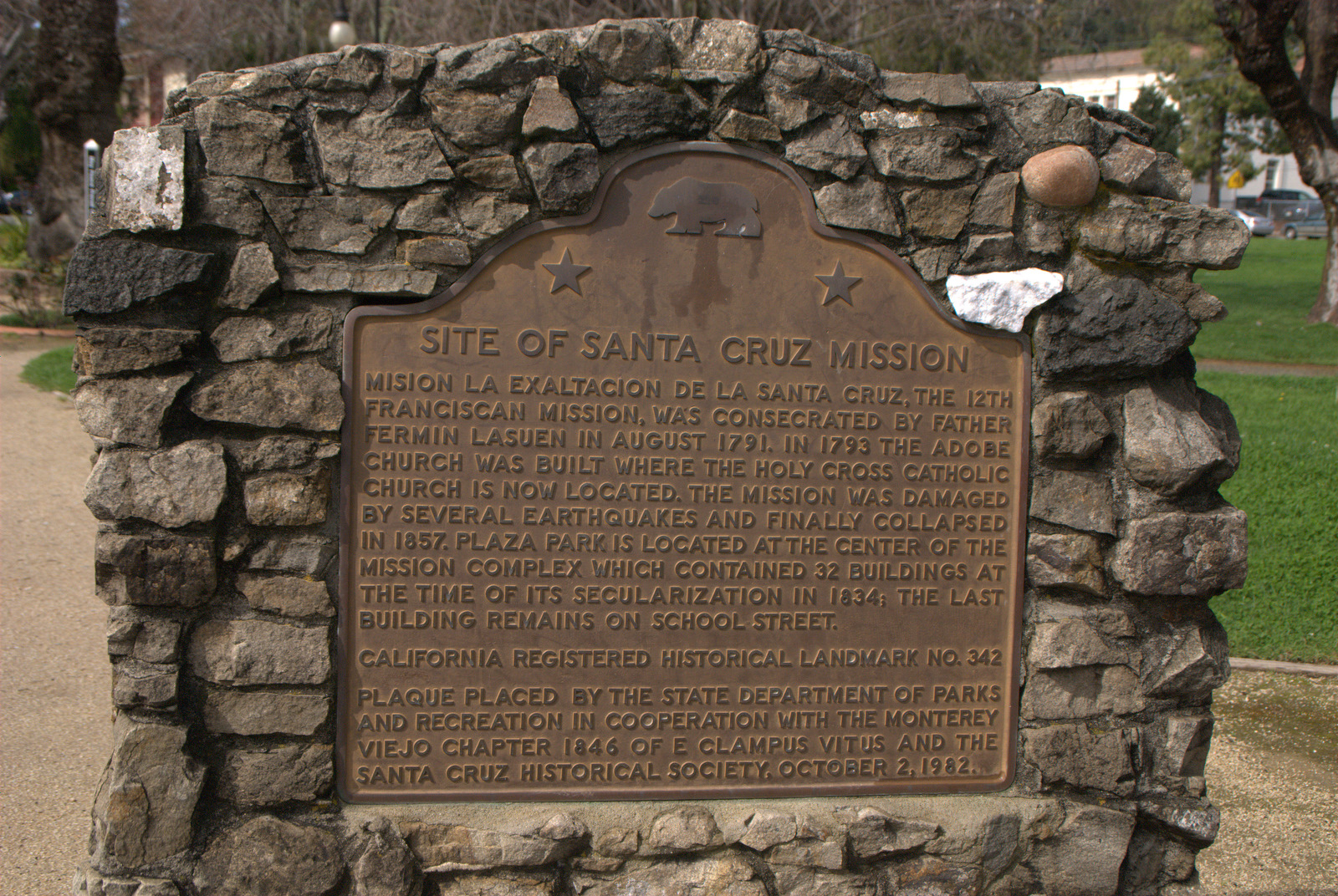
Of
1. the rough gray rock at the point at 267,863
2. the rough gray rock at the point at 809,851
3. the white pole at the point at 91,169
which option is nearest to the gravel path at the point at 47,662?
the rough gray rock at the point at 267,863

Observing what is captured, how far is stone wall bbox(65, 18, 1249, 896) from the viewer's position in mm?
2303

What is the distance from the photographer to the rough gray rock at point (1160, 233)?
254 cm

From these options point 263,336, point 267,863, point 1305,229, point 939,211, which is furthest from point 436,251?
point 1305,229

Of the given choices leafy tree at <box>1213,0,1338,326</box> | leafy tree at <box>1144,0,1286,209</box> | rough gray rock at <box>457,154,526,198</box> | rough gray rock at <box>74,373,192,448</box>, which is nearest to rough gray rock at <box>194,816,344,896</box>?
rough gray rock at <box>74,373,192,448</box>

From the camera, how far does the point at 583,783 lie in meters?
2.51

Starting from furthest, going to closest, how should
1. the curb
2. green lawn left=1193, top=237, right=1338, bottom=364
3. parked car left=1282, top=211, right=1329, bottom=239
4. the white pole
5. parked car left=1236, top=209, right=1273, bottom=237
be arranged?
parked car left=1236, top=209, right=1273, bottom=237
parked car left=1282, top=211, right=1329, bottom=239
green lawn left=1193, top=237, right=1338, bottom=364
the white pole
the curb

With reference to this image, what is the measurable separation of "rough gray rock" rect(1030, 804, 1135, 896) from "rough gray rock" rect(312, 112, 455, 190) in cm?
240

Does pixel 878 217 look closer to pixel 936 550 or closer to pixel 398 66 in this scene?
pixel 936 550

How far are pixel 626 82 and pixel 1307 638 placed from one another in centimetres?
433

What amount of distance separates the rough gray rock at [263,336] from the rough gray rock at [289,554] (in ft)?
1.48

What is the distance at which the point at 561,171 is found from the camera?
7.79 ft

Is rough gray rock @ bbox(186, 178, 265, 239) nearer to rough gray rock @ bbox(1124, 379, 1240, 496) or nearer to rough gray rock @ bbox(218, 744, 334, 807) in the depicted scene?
rough gray rock @ bbox(218, 744, 334, 807)

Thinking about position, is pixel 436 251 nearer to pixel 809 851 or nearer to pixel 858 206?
pixel 858 206

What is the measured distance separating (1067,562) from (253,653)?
2.12m
